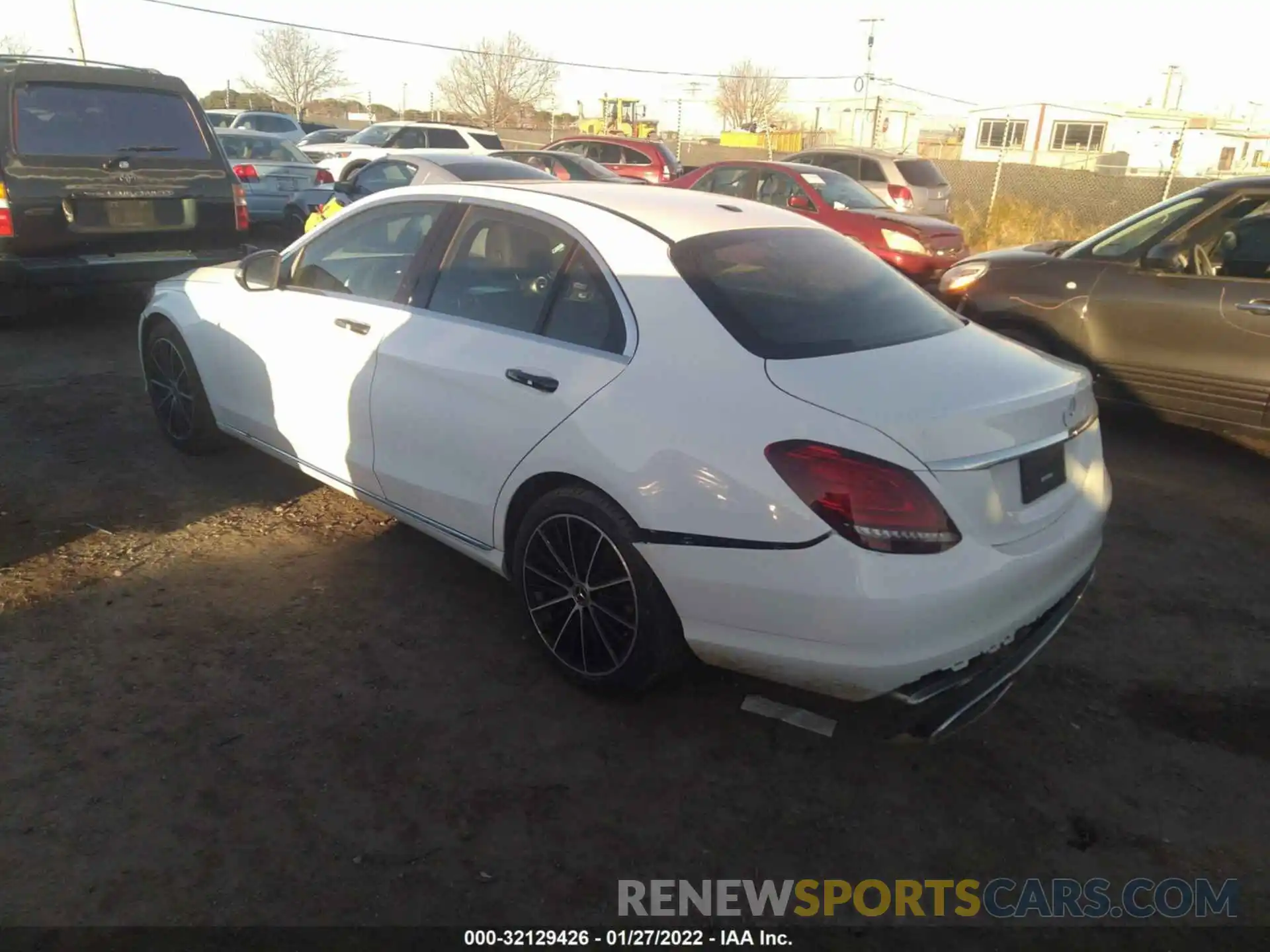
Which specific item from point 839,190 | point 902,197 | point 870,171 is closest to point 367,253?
point 839,190

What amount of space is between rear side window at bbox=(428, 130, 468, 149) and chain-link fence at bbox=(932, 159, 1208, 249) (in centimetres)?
930

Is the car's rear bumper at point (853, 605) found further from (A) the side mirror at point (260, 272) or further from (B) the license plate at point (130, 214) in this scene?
(B) the license plate at point (130, 214)

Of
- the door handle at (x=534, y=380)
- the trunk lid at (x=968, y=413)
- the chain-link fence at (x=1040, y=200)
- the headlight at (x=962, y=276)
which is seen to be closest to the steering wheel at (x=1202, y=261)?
the headlight at (x=962, y=276)

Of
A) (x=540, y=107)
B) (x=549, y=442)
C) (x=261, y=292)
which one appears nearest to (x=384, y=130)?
(x=261, y=292)

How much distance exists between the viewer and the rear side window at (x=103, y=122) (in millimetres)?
Result: 6828

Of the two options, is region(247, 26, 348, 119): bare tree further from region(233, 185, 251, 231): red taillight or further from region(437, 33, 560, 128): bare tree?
region(233, 185, 251, 231): red taillight

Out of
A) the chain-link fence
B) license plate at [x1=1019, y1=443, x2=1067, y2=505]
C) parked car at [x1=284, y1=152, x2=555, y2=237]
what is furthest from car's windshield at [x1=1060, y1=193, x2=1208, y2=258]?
the chain-link fence

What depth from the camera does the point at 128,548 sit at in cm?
423

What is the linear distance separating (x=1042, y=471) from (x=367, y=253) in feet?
9.91

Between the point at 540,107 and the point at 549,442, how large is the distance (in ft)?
171

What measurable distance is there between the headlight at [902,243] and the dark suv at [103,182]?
274 inches

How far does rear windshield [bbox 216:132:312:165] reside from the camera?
13867 millimetres

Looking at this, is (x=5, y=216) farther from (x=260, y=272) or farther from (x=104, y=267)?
(x=260, y=272)

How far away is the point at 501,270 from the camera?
11.8 feet
